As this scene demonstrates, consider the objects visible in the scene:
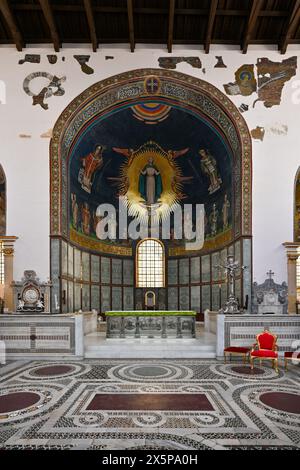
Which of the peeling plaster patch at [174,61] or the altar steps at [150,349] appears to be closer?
the altar steps at [150,349]

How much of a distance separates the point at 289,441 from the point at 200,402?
1966 mm

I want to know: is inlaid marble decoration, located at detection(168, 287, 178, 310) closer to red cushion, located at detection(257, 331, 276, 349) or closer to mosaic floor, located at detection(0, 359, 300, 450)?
mosaic floor, located at detection(0, 359, 300, 450)

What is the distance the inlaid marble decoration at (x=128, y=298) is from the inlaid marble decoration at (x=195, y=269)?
3.88m

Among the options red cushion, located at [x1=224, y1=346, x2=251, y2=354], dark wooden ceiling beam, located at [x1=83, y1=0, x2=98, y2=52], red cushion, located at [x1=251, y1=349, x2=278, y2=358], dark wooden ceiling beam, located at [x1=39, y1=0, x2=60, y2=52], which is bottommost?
red cushion, located at [x1=224, y1=346, x2=251, y2=354]

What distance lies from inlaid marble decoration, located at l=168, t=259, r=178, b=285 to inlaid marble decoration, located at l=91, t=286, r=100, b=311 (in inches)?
177

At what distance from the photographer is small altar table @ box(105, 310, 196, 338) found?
12.6 m

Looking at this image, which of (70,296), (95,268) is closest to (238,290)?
(70,296)

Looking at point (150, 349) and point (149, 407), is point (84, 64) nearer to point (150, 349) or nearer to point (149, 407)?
point (150, 349)

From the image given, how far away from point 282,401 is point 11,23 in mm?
15660

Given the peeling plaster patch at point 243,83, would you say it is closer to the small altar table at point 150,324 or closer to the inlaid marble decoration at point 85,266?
the small altar table at point 150,324

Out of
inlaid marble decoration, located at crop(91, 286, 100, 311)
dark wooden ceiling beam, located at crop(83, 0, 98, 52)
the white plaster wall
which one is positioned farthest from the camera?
inlaid marble decoration, located at crop(91, 286, 100, 311)

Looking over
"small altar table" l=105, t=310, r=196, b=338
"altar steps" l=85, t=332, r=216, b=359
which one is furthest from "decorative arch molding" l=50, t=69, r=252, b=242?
"altar steps" l=85, t=332, r=216, b=359

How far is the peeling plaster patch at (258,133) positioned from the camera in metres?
15.0

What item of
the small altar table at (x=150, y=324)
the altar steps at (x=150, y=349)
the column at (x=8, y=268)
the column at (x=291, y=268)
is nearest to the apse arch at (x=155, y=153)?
the column at (x=291, y=268)
